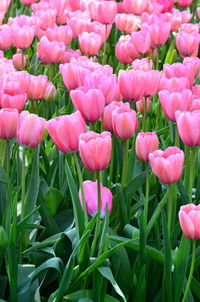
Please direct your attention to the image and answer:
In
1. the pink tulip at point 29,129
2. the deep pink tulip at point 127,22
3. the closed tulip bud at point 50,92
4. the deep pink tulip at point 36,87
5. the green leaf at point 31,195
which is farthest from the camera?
the deep pink tulip at point 127,22

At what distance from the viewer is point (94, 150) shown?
1382 mm

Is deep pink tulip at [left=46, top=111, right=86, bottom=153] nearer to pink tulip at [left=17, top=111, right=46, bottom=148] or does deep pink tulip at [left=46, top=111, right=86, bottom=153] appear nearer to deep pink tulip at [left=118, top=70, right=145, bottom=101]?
pink tulip at [left=17, top=111, right=46, bottom=148]

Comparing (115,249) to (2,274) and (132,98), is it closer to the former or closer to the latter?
(2,274)

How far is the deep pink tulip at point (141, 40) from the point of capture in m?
2.37

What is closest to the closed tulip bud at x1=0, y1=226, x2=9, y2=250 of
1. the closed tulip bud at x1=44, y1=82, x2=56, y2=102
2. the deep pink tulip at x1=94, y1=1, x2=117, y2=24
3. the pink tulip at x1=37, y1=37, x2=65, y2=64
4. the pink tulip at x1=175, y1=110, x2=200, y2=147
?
the pink tulip at x1=175, y1=110, x2=200, y2=147

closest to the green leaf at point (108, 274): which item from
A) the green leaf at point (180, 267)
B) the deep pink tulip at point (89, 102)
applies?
the green leaf at point (180, 267)

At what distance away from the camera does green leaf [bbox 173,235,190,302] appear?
143cm

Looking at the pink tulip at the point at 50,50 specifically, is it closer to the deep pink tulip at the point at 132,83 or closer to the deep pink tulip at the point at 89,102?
the deep pink tulip at the point at 132,83

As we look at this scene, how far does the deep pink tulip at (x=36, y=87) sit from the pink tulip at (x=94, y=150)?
0.55 meters

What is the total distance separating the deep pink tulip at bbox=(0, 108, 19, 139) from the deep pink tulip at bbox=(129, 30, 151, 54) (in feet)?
2.97

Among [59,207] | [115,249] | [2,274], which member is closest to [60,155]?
[59,207]

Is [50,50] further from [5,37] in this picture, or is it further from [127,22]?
[127,22]

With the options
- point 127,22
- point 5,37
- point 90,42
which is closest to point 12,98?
point 90,42

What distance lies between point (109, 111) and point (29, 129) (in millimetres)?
258
